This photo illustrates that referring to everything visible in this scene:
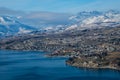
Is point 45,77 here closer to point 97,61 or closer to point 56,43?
point 97,61

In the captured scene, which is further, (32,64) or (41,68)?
(32,64)

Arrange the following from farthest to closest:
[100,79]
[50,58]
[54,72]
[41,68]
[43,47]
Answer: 1. [43,47]
2. [50,58]
3. [41,68]
4. [54,72]
5. [100,79]

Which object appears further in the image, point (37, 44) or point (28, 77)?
point (37, 44)

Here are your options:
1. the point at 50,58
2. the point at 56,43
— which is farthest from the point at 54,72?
the point at 56,43

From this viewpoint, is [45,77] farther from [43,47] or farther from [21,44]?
[21,44]

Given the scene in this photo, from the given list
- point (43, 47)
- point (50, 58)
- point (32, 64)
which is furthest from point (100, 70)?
point (43, 47)

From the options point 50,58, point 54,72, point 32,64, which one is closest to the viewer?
point 54,72

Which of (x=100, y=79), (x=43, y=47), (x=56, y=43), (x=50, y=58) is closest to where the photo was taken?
(x=100, y=79)

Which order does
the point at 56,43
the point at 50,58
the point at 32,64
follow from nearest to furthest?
the point at 32,64 < the point at 50,58 < the point at 56,43
